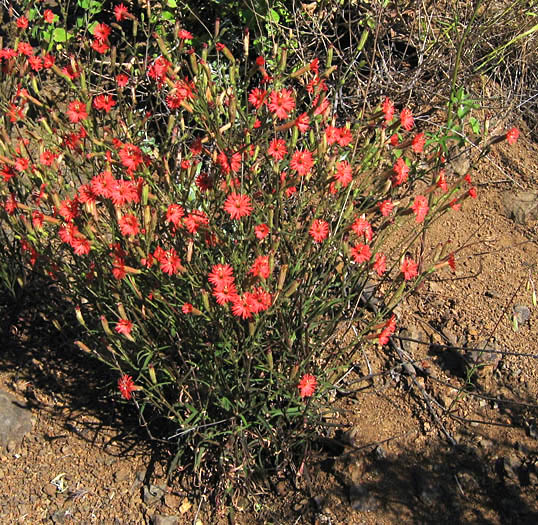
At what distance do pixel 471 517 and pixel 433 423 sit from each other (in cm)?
44

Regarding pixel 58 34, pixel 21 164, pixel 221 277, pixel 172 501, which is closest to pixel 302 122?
pixel 221 277

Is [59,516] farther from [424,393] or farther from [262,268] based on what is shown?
[424,393]

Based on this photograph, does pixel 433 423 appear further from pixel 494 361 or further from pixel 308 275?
pixel 308 275

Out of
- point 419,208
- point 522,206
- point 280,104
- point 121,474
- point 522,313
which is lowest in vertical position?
point 121,474

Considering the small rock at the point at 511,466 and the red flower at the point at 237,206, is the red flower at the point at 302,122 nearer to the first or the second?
the red flower at the point at 237,206

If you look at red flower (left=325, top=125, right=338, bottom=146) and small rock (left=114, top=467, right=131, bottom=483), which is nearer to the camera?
red flower (left=325, top=125, right=338, bottom=146)

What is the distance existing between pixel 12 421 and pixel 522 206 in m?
3.01

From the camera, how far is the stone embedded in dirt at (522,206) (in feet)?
12.6

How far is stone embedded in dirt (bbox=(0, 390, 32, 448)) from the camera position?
9.70 ft

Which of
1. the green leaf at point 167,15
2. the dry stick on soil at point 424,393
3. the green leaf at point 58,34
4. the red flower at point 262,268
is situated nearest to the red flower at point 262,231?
the red flower at point 262,268

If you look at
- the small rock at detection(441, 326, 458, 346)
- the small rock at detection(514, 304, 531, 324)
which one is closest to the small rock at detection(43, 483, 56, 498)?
the small rock at detection(441, 326, 458, 346)

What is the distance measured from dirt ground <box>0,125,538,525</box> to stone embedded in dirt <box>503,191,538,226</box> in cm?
47

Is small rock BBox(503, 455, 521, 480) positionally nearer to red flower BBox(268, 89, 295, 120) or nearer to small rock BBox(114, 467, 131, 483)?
small rock BBox(114, 467, 131, 483)

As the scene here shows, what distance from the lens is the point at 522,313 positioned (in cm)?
332
